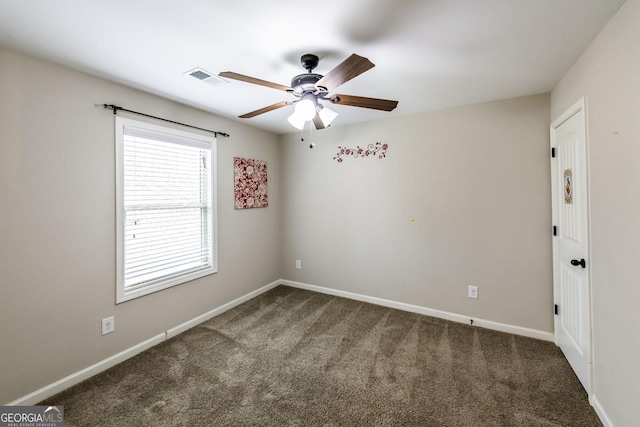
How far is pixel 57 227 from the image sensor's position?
1.95 meters

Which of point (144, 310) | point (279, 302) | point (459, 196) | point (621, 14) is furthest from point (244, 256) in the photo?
point (621, 14)

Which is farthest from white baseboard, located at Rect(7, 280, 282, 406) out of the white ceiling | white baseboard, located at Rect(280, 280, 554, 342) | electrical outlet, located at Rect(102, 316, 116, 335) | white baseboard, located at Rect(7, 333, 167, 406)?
the white ceiling

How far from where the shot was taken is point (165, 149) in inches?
105

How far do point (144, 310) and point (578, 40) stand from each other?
393cm

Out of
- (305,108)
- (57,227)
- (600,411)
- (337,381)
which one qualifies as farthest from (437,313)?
(57,227)

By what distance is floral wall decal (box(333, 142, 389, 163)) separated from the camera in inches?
131

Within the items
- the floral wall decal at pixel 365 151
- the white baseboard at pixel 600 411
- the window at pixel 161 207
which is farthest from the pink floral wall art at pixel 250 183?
the white baseboard at pixel 600 411

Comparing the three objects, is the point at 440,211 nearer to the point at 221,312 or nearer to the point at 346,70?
the point at 346,70

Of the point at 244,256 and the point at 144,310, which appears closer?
the point at 144,310

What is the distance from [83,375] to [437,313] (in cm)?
335

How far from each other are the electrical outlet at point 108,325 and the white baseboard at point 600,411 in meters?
3.53

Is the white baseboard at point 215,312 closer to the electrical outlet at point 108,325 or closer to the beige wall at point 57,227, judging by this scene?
the beige wall at point 57,227

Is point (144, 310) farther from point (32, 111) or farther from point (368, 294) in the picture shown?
point (368, 294)

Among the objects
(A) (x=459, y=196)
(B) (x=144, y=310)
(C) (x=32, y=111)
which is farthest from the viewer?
(A) (x=459, y=196)
